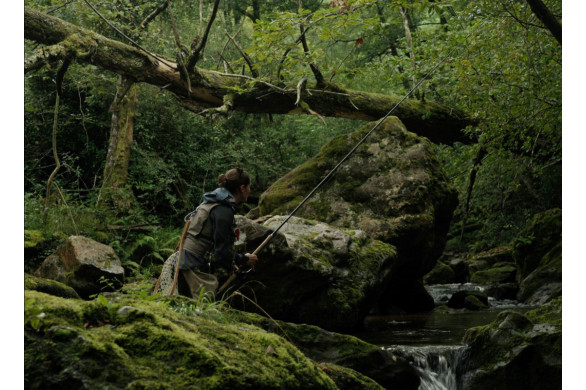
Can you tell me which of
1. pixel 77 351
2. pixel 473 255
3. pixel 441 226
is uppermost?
pixel 77 351

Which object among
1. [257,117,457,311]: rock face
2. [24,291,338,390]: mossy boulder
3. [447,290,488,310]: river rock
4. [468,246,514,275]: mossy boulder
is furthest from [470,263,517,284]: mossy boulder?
[24,291,338,390]: mossy boulder

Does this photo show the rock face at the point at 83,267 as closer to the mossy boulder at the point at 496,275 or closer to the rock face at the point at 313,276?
the rock face at the point at 313,276

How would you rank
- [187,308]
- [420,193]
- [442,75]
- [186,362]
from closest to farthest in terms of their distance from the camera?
[186,362]
[187,308]
[420,193]
[442,75]

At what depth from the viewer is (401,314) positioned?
9773 millimetres

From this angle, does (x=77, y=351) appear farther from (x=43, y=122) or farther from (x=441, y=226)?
(x=43, y=122)

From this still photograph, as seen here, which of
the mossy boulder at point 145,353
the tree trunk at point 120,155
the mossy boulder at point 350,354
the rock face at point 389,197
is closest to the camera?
the mossy boulder at point 145,353

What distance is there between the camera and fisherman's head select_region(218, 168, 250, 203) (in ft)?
18.6

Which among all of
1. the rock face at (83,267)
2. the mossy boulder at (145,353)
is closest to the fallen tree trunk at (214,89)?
the rock face at (83,267)

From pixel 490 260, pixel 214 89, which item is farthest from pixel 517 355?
pixel 490 260

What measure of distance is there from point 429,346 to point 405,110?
304 inches

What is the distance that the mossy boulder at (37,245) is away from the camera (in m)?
10.3

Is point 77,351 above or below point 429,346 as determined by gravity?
above

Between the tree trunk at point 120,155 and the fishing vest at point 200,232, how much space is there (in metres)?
8.35

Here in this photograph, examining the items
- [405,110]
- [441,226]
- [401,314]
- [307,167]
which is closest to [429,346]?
[401,314]
